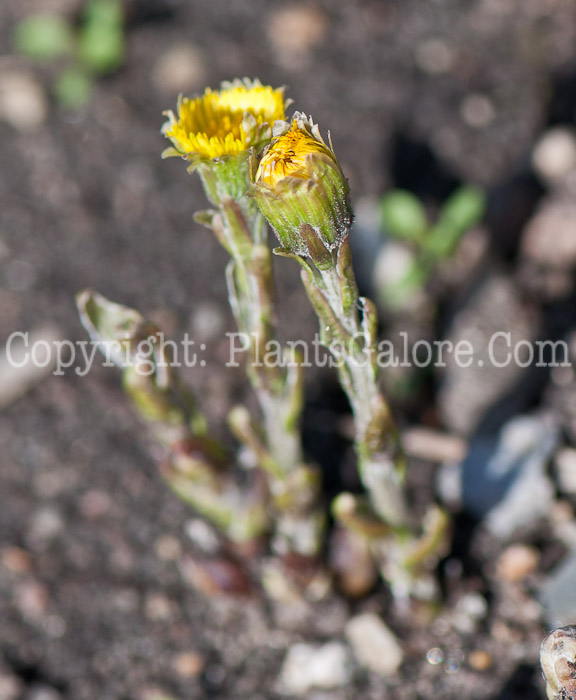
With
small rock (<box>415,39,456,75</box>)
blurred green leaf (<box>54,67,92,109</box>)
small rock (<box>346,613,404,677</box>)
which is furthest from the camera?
blurred green leaf (<box>54,67,92,109</box>)

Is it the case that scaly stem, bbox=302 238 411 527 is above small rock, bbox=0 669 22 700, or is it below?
above

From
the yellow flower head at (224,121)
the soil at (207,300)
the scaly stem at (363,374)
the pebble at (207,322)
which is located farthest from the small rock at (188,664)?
the yellow flower head at (224,121)

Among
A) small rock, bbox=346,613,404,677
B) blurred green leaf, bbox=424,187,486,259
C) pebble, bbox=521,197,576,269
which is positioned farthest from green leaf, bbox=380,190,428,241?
small rock, bbox=346,613,404,677

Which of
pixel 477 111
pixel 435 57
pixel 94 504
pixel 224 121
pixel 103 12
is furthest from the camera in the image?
pixel 103 12

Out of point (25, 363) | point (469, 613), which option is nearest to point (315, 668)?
point (469, 613)

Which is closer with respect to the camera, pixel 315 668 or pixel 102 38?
pixel 315 668

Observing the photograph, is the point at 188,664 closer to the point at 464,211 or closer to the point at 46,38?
the point at 464,211

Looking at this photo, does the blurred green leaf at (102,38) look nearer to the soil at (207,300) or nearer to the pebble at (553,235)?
the soil at (207,300)

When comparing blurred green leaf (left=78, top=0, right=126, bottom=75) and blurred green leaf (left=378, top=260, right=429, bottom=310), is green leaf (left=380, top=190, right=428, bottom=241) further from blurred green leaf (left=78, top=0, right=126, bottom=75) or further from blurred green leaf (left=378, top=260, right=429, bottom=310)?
blurred green leaf (left=78, top=0, right=126, bottom=75)
